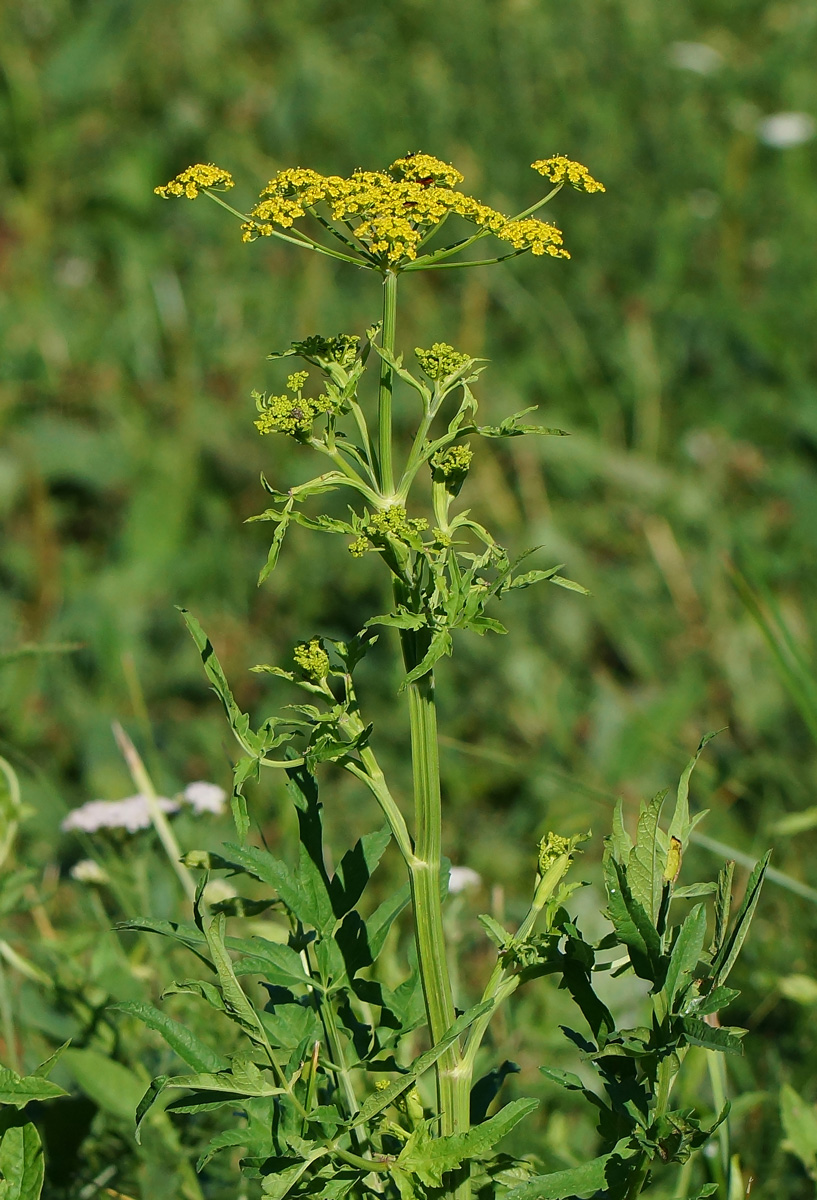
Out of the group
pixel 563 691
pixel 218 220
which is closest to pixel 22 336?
pixel 218 220

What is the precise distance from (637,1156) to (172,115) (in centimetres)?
594

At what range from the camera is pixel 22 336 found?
516cm

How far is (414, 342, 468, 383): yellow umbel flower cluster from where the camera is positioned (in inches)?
56.7

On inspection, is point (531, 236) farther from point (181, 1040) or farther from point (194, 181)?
point (181, 1040)

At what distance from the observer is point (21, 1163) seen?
1.49 m

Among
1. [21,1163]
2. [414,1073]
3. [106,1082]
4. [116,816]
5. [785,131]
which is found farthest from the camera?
[785,131]

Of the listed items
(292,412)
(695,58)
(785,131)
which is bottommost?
(292,412)

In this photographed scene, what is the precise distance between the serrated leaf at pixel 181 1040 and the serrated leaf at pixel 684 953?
0.51 m

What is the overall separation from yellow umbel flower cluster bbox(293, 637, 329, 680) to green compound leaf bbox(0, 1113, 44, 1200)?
0.61 m

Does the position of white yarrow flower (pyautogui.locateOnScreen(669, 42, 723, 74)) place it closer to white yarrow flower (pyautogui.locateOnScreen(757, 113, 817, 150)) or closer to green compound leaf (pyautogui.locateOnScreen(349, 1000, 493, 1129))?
white yarrow flower (pyautogui.locateOnScreen(757, 113, 817, 150))

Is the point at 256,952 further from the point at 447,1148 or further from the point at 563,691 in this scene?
the point at 563,691

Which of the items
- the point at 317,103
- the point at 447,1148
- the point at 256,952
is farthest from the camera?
the point at 317,103

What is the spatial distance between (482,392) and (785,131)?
2.29 metres

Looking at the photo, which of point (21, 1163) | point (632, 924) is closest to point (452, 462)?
point (632, 924)
